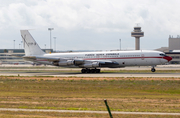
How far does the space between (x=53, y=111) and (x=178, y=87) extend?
16.9m

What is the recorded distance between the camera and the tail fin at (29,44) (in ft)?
186

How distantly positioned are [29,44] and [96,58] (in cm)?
1501

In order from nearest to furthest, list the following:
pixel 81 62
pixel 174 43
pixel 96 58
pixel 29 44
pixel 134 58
Answer: 1. pixel 134 58
2. pixel 81 62
3. pixel 96 58
4. pixel 29 44
5. pixel 174 43

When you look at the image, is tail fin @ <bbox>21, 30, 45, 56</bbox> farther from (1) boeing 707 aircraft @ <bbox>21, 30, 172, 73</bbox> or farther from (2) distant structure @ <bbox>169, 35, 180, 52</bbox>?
(2) distant structure @ <bbox>169, 35, 180, 52</bbox>

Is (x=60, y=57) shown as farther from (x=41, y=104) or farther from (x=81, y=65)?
(x=41, y=104)

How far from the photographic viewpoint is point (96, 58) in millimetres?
53344

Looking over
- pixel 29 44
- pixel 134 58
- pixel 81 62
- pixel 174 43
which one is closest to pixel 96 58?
pixel 81 62

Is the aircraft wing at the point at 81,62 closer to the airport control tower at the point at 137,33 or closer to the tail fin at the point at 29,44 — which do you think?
the tail fin at the point at 29,44

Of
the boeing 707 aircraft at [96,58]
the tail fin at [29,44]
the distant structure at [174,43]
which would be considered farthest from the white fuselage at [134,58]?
Result: the distant structure at [174,43]

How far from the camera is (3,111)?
1630 centimetres

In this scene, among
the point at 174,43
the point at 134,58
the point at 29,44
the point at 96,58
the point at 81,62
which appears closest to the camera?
the point at 134,58

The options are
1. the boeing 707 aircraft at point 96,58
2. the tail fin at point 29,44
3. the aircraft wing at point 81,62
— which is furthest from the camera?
the tail fin at point 29,44

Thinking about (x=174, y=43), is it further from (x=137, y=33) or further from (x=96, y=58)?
(x=96, y=58)

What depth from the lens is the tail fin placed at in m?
56.6
